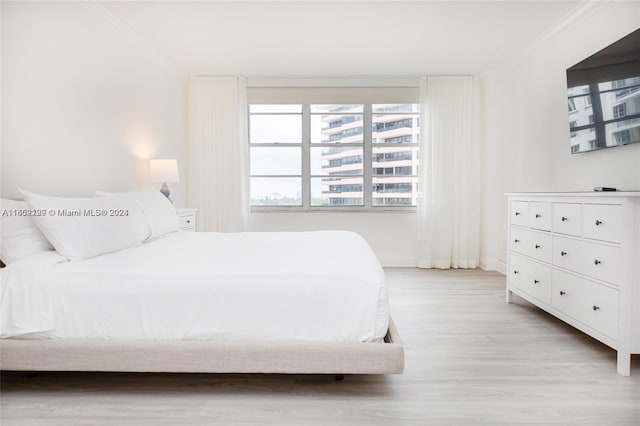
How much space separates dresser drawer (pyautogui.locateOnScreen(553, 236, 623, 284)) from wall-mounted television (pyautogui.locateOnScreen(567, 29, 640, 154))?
2.58 ft

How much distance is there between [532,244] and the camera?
3137 mm

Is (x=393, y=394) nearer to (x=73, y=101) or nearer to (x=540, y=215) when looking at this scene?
(x=540, y=215)

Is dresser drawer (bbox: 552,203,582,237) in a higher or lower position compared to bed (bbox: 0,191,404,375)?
higher

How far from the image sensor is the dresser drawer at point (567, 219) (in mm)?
2523

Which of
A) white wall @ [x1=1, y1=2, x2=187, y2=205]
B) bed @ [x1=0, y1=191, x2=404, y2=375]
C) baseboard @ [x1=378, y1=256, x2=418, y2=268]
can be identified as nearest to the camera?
bed @ [x1=0, y1=191, x2=404, y2=375]

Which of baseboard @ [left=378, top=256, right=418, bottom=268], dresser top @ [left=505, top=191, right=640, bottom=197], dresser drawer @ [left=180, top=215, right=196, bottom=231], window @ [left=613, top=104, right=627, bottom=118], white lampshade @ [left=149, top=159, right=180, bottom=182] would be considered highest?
window @ [left=613, top=104, right=627, bottom=118]

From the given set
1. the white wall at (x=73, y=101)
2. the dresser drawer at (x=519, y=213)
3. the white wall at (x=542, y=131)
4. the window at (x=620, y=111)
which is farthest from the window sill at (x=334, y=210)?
→ the window at (x=620, y=111)

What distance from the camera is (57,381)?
198cm

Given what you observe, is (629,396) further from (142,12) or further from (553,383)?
(142,12)

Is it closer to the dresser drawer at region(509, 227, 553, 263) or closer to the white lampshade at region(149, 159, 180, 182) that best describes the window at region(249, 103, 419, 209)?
the white lampshade at region(149, 159, 180, 182)

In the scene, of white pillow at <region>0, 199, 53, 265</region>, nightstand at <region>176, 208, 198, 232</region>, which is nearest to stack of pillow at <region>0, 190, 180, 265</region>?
white pillow at <region>0, 199, 53, 265</region>

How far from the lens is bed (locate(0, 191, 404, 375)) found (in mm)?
1811

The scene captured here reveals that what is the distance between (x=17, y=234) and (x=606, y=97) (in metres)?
3.77

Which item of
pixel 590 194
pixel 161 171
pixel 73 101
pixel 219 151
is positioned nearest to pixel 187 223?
pixel 161 171
